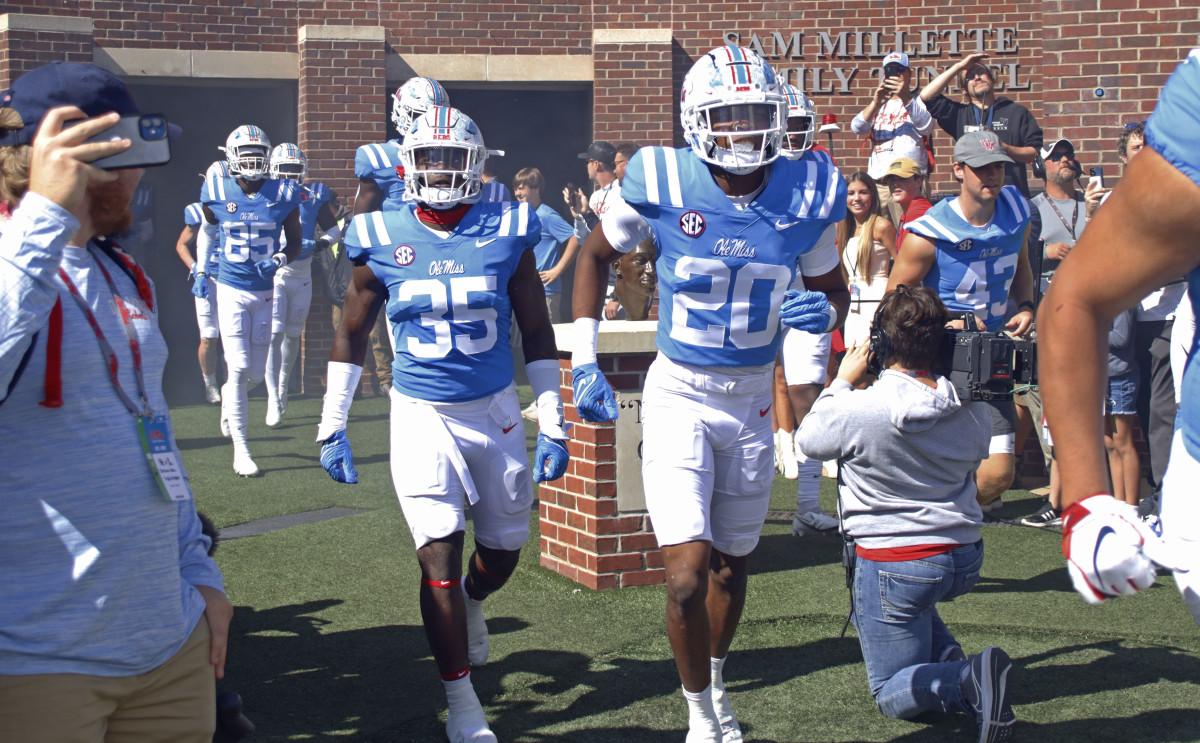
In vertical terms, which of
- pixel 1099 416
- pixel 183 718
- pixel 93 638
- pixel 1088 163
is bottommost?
pixel 183 718

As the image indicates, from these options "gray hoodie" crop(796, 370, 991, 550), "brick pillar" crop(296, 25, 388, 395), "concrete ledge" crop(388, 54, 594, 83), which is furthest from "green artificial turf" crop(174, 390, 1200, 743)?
"concrete ledge" crop(388, 54, 594, 83)

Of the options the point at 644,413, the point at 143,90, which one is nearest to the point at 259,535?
the point at 644,413

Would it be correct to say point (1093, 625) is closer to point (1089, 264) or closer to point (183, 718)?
point (1089, 264)

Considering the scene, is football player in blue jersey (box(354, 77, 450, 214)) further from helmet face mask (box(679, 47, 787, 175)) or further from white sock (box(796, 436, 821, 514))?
helmet face mask (box(679, 47, 787, 175))

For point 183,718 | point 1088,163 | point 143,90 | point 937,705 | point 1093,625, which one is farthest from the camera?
point 143,90

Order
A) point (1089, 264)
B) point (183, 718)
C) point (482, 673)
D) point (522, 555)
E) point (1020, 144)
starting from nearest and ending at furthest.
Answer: point (1089, 264), point (183, 718), point (482, 673), point (522, 555), point (1020, 144)

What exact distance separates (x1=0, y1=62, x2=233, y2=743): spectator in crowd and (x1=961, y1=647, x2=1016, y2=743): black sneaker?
2.39 m

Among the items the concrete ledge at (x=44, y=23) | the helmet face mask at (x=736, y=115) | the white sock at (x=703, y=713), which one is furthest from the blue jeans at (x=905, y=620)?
the concrete ledge at (x=44, y=23)

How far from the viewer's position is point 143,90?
16875 millimetres

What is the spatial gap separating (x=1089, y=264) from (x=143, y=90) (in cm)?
1694

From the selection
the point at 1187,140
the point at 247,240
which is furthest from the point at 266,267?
the point at 1187,140

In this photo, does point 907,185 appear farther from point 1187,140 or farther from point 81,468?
point 81,468

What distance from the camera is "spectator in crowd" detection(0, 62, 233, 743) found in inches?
77.9

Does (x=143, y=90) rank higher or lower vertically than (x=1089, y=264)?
higher
